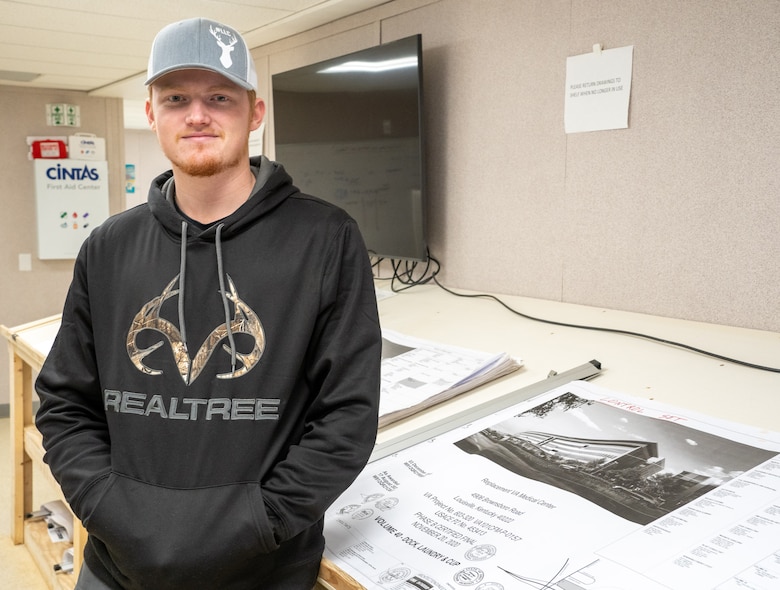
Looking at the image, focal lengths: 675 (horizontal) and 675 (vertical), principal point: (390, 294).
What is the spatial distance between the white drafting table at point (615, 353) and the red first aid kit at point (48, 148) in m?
3.26

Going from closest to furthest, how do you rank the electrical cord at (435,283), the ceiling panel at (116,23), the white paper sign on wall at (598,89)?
1. the electrical cord at (435,283)
2. the white paper sign on wall at (598,89)
3. the ceiling panel at (116,23)

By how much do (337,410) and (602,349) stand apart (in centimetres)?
66

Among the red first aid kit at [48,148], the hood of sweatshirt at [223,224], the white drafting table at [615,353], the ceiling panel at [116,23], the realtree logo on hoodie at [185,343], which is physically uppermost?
the ceiling panel at [116,23]

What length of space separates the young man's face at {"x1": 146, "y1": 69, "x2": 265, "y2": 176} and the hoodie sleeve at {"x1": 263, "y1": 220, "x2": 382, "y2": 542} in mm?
190

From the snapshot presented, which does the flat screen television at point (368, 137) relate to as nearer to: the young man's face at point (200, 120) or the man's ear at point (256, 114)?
the man's ear at point (256, 114)

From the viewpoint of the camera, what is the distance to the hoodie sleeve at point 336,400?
2.53 feet

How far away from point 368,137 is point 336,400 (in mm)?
1408

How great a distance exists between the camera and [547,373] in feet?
3.88

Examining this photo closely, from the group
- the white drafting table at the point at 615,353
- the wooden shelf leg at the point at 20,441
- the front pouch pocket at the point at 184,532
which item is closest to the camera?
the front pouch pocket at the point at 184,532

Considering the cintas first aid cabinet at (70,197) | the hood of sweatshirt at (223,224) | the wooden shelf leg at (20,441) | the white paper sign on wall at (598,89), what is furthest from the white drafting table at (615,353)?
the cintas first aid cabinet at (70,197)

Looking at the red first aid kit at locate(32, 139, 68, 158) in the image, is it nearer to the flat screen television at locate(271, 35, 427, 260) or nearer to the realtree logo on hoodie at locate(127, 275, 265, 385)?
the flat screen television at locate(271, 35, 427, 260)

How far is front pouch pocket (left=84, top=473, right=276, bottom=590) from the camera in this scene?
2.47 ft

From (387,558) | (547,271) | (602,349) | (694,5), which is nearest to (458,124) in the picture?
(547,271)

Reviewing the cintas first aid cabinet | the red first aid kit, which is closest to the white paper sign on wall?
the cintas first aid cabinet
